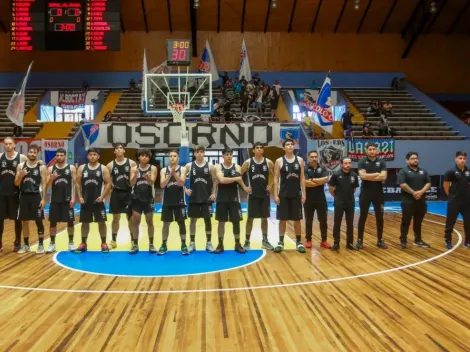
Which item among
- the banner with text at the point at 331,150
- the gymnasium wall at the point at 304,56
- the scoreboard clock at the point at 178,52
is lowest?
the banner with text at the point at 331,150

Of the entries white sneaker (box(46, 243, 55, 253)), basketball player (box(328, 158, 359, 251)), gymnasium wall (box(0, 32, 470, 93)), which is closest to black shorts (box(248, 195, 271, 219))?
basketball player (box(328, 158, 359, 251))

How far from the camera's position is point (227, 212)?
7914mm

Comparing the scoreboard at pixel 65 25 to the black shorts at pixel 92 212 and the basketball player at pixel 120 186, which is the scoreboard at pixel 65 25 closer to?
the basketball player at pixel 120 186

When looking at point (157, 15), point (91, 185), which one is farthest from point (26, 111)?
point (91, 185)

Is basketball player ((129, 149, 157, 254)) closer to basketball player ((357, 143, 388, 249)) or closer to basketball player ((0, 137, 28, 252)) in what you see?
basketball player ((0, 137, 28, 252))

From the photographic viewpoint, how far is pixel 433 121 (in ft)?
71.8

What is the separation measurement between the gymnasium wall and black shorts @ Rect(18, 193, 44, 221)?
18316 millimetres

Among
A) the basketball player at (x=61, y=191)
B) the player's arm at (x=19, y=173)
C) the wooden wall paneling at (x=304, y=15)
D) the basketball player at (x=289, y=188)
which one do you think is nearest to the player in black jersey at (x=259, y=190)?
the basketball player at (x=289, y=188)

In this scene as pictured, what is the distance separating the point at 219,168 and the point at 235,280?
7.42ft

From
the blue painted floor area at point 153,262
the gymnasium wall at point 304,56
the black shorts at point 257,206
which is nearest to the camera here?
the blue painted floor area at point 153,262

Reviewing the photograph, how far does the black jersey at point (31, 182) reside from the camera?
7.79 metres

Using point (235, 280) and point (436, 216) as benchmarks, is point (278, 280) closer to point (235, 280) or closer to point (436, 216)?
point (235, 280)

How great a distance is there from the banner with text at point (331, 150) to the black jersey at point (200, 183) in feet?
34.6

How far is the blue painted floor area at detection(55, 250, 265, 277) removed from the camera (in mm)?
6807
